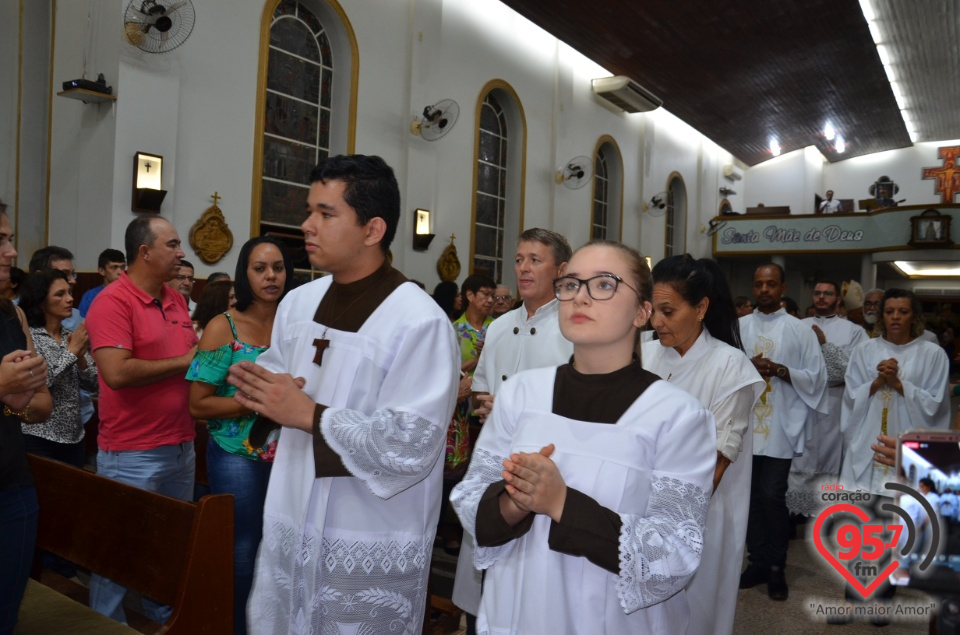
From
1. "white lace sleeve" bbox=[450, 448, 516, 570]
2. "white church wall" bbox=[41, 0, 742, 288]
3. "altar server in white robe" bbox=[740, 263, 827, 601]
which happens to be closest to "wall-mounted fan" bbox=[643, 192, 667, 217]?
"white church wall" bbox=[41, 0, 742, 288]

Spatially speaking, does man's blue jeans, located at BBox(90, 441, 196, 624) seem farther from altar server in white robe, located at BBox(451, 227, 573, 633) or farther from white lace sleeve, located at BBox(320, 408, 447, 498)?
white lace sleeve, located at BBox(320, 408, 447, 498)

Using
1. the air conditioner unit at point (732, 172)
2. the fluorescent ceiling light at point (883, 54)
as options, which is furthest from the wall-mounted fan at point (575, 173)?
the air conditioner unit at point (732, 172)

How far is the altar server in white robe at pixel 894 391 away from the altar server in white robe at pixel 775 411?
0.86 feet

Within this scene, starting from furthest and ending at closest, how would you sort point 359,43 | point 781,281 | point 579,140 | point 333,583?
point 579,140, point 359,43, point 781,281, point 333,583

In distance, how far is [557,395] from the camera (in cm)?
Answer: 189

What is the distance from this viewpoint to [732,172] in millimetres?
22547

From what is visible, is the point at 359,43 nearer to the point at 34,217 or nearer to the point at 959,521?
the point at 34,217

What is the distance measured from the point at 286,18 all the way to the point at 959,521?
9249mm

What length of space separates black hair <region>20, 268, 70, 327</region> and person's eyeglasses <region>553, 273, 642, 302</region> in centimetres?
303

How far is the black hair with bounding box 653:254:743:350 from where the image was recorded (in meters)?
3.02

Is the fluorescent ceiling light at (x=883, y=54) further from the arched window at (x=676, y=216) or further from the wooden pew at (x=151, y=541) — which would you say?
the wooden pew at (x=151, y=541)

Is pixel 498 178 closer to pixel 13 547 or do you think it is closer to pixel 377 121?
pixel 377 121

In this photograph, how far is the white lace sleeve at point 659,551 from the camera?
5.42ft

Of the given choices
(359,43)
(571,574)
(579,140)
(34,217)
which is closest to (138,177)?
(34,217)
